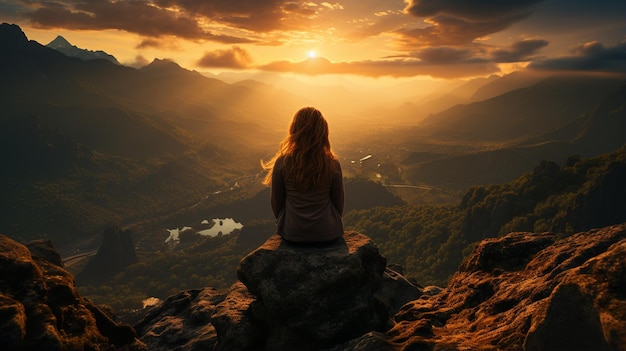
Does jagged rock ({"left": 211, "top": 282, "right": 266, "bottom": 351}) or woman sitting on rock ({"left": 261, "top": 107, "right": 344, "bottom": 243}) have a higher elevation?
woman sitting on rock ({"left": 261, "top": 107, "right": 344, "bottom": 243})

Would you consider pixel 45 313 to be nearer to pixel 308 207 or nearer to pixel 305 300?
pixel 305 300

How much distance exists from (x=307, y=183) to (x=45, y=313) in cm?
814

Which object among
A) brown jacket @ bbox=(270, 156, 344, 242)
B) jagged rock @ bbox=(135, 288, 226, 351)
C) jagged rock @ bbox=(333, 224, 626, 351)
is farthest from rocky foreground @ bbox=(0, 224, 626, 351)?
brown jacket @ bbox=(270, 156, 344, 242)

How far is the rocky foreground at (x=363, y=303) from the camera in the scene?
6.79 metres

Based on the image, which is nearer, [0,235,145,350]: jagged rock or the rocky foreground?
the rocky foreground

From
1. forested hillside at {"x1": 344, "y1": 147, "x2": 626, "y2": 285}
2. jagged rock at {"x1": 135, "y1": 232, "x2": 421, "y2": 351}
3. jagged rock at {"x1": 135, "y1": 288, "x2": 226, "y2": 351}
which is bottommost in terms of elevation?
forested hillside at {"x1": 344, "y1": 147, "x2": 626, "y2": 285}

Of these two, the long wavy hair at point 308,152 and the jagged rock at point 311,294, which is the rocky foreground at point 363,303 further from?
the long wavy hair at point 308,152

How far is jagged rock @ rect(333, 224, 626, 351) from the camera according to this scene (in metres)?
Answer: 6.34

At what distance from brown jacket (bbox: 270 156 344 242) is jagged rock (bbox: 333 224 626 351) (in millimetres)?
3584

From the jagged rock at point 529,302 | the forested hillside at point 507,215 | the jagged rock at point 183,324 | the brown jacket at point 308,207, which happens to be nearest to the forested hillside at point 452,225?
the forested hillside at point 507,215

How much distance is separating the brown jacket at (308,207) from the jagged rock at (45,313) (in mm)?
6611

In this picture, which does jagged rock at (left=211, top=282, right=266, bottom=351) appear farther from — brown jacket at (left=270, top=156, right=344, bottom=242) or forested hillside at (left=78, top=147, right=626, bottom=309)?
forested hillside at (left=78, top=147, right=626, bottom=309)

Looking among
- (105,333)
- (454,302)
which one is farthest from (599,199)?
(105,333)

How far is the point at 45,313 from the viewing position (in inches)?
385
